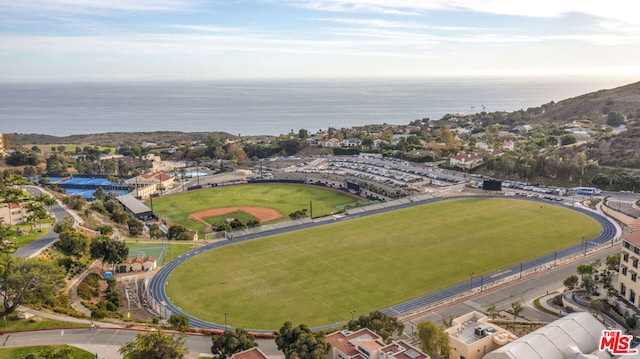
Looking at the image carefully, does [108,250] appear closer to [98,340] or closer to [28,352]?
[98,340]

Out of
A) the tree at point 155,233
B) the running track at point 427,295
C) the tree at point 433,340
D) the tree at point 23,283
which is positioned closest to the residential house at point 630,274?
the running track at point 427,295

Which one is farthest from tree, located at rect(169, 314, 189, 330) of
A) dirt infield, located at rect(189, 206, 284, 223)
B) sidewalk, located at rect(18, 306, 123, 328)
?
dirt infield, located at rect(189, 206, 284, 223)

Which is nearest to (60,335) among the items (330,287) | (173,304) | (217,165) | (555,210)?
(173,304)

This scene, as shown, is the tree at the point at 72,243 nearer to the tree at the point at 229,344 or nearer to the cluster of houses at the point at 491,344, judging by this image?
the tree at the point at 229,344

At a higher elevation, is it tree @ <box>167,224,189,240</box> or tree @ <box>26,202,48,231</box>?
tree @ <box>26,202,48,231</box>

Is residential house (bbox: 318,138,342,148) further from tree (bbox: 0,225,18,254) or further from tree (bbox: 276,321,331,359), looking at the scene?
tree (bbox: 276,321,331,359)
